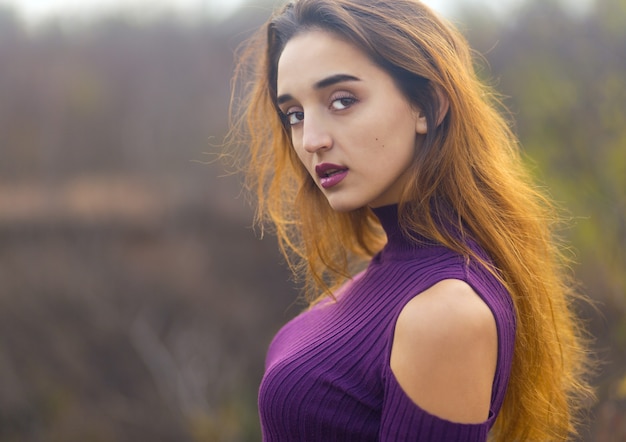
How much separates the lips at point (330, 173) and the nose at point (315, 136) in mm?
43

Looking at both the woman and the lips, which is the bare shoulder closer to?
the woman

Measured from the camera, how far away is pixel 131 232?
12938mm

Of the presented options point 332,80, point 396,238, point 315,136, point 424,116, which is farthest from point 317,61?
point 396,238

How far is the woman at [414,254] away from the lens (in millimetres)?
1287

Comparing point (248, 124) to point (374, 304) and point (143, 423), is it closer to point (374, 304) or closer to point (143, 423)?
point (374, 304)

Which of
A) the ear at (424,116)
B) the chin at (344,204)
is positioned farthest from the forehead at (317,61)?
the chin at (344,204)

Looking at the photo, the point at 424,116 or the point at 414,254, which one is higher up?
the point at 424,116

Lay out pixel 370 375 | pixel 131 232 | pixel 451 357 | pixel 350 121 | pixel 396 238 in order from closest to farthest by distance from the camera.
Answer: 1. pixel 451 357
2. pixel 370 375
3. pixel 350 121
4. pixel 396 238
5. pixel 131 232

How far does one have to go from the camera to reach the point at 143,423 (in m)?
11.2

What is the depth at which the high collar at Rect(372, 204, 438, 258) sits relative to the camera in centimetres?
157

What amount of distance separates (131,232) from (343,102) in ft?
39.2

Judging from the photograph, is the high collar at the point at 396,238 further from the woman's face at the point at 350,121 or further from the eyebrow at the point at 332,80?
the eyebrow at the point at 332,80

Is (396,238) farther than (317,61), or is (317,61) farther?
(396,238)

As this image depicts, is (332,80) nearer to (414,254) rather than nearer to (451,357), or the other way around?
(414,254)
